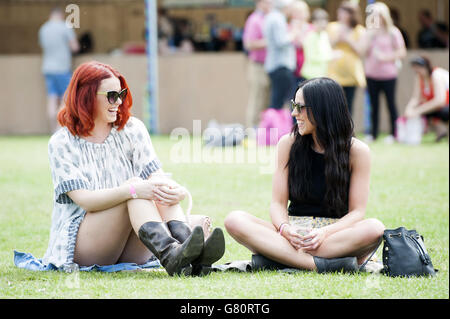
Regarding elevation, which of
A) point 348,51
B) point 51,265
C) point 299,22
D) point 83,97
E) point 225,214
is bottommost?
point 225,214

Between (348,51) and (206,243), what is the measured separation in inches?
315

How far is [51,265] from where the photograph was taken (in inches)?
183

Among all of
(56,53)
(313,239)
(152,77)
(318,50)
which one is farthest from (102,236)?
(56,53)

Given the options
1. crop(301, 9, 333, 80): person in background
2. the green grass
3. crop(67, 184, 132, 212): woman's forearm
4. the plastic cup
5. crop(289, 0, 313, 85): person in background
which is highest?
crop(289, 0, 313, 85): person in background

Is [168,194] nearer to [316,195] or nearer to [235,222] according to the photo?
[235,222]

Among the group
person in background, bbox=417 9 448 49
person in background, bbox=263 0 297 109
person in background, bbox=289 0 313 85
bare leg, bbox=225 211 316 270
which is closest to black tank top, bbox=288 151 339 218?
bare leg, bbox=225 211 316 270

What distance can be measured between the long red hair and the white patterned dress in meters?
0.06

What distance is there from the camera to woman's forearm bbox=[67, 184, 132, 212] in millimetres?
4391

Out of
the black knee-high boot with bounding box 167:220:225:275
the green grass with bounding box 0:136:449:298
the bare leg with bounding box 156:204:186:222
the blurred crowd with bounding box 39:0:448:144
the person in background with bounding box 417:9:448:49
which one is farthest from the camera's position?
the person in background with bounding box 417:9:448:49

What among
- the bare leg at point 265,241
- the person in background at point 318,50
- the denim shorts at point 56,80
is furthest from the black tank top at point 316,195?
the denim shorts at point 56,80

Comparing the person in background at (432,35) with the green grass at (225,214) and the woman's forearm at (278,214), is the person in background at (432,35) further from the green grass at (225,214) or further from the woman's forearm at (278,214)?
the woman's forearm at (278,214)

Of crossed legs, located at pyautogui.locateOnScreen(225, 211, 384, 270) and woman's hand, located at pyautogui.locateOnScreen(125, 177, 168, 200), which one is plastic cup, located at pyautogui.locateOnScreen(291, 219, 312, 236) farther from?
woman's hand, located at pyautogui.locateOnScreen(125, 177, 168, 200)
